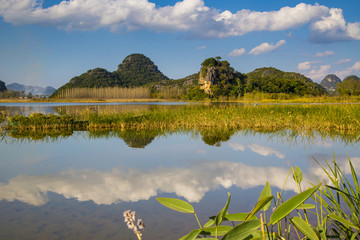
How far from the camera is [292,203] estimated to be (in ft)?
3.62

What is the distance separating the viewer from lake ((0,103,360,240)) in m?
3.12

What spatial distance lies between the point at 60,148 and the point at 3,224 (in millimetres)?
5350

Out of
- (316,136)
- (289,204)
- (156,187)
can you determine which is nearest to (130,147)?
(156,187)

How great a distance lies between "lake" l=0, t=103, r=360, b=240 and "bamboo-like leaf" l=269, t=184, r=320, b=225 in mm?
1818

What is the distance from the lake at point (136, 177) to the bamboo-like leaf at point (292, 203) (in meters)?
1.82

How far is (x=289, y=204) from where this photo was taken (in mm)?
1110

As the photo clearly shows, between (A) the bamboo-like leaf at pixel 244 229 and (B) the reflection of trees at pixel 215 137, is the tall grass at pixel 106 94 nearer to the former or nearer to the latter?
(B) the reflection of trees at pixel 215 137

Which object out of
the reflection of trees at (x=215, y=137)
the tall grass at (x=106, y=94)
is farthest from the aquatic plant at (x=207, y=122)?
the tall grass at (x=106, y=94)

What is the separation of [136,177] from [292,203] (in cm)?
411

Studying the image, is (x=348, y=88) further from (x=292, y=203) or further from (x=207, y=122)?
(x=292, y=203)

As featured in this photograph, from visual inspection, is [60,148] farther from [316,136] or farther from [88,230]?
[316,136]

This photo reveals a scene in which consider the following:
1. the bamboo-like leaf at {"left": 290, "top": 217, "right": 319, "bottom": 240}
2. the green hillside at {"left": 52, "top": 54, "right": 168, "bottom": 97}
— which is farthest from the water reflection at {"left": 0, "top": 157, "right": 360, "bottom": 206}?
the green hillside at {"left": 52, "top": 54, "right": 168, "bottom": 97}

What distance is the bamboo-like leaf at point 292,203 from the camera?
1.07m

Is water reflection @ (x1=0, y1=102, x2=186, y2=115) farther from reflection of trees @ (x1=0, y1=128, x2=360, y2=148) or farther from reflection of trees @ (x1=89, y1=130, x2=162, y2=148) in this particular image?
reflection of trees @ (x1=89, y1=130, x2=162, y2=148)
